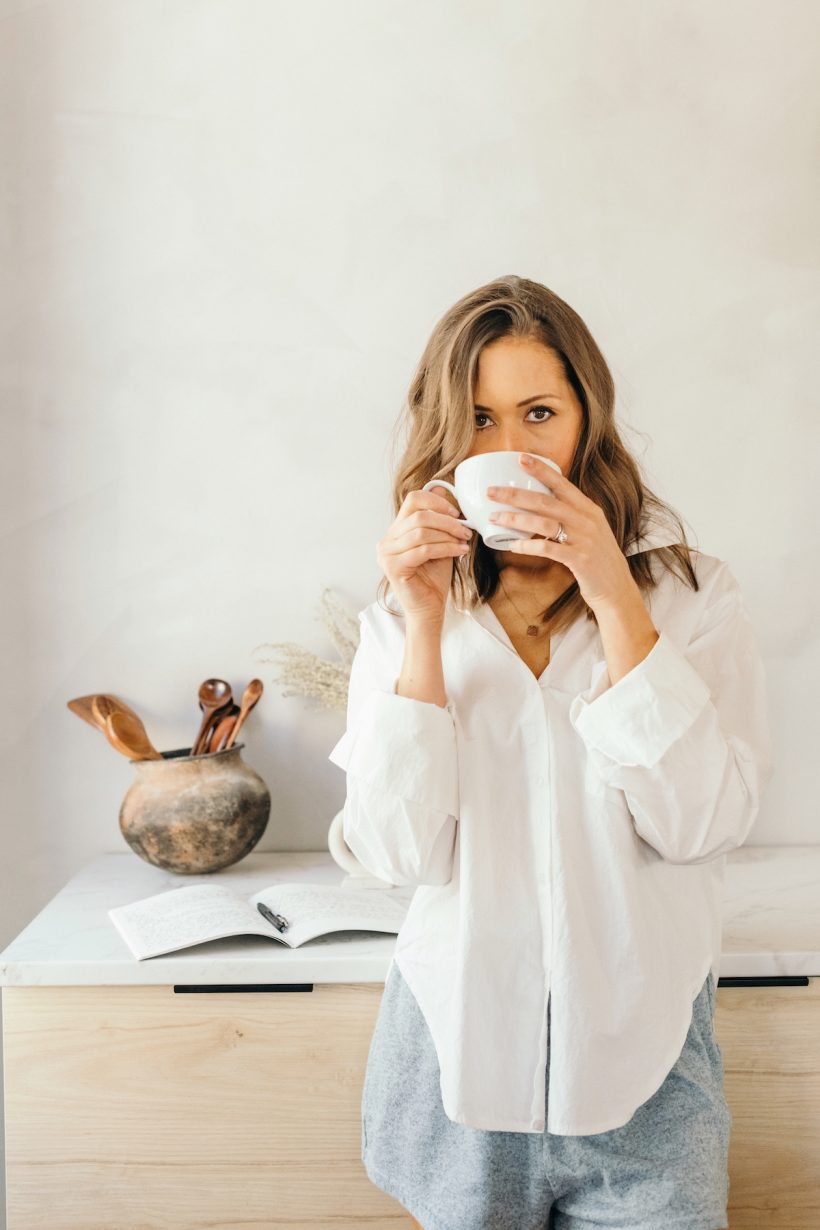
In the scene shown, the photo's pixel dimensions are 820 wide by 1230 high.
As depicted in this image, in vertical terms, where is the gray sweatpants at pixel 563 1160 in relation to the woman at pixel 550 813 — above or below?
below

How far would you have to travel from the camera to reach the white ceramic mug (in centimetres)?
93

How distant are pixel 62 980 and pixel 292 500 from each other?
852mm

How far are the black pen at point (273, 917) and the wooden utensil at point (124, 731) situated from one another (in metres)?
0.35

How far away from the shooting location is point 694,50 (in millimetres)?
1777

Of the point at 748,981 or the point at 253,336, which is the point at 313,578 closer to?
the point at 253,336

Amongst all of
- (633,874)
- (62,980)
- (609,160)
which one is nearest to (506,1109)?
(633,874)

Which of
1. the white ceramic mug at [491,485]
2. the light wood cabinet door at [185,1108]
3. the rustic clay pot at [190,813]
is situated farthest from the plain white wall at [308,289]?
the white ceramic mug at [491,485]

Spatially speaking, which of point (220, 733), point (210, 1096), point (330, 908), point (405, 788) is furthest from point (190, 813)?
point (405, 788)

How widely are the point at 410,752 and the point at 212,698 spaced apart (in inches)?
33.2

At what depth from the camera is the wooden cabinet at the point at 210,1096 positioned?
4.28ft

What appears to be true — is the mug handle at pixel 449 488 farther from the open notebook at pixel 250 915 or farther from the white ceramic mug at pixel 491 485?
the open notebook at pixel 250 915

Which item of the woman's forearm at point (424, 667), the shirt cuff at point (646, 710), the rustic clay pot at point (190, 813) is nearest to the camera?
the shirt cuff at point (646, 710)

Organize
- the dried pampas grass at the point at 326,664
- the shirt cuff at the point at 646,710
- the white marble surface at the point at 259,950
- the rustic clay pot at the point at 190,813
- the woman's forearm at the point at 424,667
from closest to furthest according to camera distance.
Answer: the shirt cuff at the point at 646,710 < the woman's forearm at the point at 424,667 < the white marble surface at the point at 259,950 < the rustic clay pot at the point at 190,813 < the dried pampas grass at the point at 326,664

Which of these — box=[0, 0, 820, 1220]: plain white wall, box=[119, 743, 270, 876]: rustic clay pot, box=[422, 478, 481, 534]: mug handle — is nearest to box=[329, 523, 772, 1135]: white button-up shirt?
box=[422, 478, 481, 534]: mug handle
